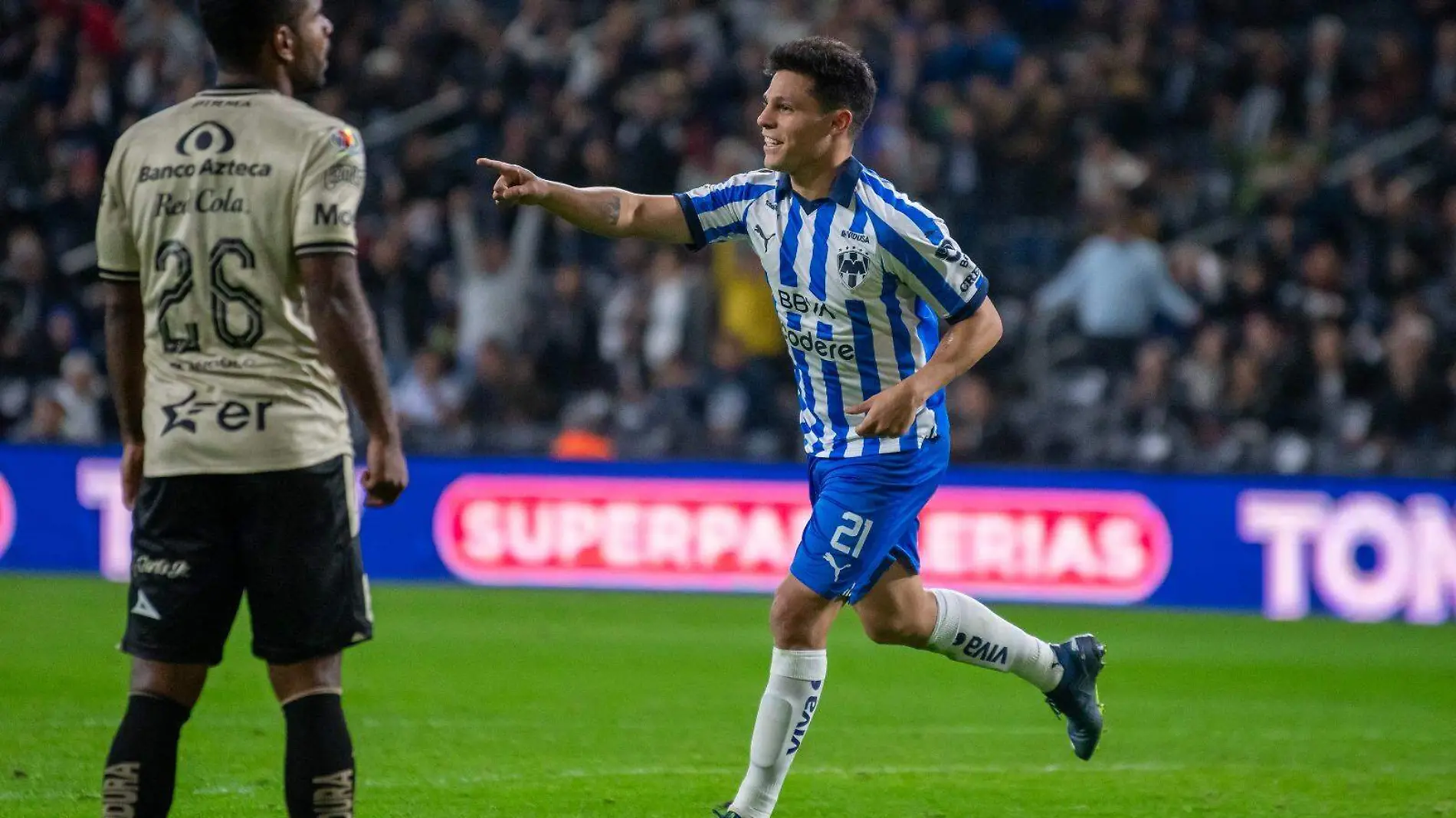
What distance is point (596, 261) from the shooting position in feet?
50.3

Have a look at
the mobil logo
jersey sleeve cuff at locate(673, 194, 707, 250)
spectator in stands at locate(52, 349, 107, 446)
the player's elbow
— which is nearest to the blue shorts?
the player's elbow

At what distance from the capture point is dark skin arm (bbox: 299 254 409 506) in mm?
4020

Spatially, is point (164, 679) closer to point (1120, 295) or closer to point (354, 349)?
point (354, 349)

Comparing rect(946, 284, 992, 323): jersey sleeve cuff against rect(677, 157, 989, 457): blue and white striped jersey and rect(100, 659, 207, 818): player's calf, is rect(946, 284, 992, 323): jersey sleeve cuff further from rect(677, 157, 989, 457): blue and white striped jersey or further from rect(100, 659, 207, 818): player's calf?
rect(100, 659, 207, 818): player's calf

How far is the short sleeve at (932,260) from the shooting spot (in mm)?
5316

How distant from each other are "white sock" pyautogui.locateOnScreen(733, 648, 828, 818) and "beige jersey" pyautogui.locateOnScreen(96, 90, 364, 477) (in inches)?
68.6

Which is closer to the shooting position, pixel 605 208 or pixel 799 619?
pixel 799 619

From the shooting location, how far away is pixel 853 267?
5395mm

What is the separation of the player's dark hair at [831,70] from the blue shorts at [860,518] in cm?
100

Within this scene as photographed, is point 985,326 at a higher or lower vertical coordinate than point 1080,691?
higher

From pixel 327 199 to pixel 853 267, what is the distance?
1.83m

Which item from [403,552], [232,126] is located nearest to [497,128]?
[403,552]

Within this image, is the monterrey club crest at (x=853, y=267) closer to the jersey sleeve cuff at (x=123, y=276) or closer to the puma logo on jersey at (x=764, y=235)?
the puma logo on jersey at (x=764, y=235)

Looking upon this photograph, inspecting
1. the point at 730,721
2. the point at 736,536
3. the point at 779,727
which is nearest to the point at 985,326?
the point at 779,727
